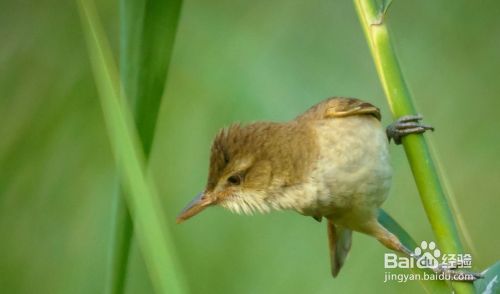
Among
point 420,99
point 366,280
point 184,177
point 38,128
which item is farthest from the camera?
point 420,99

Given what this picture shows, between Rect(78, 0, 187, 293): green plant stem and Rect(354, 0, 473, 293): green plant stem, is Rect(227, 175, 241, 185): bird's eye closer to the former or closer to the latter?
Rect(354, 0, 473, 293): green plant stem

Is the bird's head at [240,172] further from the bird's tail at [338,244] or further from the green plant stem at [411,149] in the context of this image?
the green plant stem at [411,149]

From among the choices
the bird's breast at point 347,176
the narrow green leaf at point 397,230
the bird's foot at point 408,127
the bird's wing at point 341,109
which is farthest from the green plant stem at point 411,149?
the bird's wing at point 341,109

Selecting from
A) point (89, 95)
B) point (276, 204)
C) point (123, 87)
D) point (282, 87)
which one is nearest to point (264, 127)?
point (276, 204)

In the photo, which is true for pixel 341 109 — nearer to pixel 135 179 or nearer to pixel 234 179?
pixel 234 179

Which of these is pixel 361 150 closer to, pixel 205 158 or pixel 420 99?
pixel 205 158

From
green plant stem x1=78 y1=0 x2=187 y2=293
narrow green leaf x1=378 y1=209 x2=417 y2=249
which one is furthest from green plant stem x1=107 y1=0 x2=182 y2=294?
narrow green leaf x1=378 y1=209 x2=417 y2=249

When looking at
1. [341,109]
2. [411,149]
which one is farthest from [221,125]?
[411,149]
